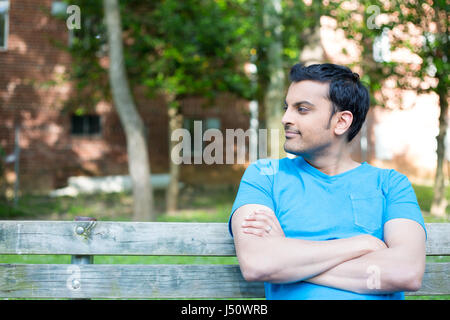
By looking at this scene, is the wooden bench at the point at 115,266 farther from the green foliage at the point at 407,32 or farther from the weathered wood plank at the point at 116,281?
the green foliage at the point at 407,32

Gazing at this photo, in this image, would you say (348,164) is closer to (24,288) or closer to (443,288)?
(443,288)

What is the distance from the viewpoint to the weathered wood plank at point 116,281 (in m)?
2.25

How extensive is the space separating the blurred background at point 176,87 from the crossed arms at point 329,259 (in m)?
3.17

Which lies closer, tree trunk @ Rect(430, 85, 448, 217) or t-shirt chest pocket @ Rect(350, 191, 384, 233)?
t-shirt chest pocket @ Rect(350, 191, 384, 233)

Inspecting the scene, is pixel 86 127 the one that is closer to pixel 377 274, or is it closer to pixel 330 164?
pixel 330 164

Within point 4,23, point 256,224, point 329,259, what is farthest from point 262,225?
point 4,23

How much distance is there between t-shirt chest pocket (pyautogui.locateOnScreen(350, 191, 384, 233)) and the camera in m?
2.14

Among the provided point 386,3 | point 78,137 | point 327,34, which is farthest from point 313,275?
point 327,34

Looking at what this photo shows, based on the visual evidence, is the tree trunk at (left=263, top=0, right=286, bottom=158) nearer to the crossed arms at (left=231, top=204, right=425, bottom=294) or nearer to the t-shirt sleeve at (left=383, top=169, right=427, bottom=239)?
the t-shirt sleeve at (left=383, top=169, right=427, bottom=239)

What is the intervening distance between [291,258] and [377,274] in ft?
1.08

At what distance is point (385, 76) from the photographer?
9867 mm

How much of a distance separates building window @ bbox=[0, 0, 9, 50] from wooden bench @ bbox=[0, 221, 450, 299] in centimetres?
1408

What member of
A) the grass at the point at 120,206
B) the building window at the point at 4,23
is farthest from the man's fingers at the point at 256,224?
the building window at the point at 4,23

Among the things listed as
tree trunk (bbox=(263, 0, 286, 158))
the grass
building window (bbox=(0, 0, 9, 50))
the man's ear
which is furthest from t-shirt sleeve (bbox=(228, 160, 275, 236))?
building window (bbox=(0, 0, 9, 50))
